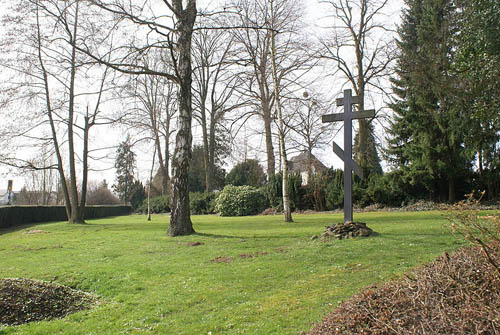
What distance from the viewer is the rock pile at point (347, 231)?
359 inches

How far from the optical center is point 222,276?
6.84 metres

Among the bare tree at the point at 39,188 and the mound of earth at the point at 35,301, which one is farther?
the bare tree at the point at 39,188

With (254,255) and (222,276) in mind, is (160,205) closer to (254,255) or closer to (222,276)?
(254,255)

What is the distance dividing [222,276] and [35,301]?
118 inches

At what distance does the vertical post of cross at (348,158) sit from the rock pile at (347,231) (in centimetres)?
32

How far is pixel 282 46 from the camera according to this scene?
59.5 ft

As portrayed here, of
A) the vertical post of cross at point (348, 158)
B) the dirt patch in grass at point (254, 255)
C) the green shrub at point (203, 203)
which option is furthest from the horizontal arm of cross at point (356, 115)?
the green shrub at point (203, 203)

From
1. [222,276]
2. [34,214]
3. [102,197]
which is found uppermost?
[102,197]

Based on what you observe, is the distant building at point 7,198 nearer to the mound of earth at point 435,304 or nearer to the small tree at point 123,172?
the small tree at point 123,172

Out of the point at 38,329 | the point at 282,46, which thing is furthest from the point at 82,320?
the point at 282,46

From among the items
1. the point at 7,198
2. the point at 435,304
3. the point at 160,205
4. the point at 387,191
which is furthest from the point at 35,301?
the point at 7,198

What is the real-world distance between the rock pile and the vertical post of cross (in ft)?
1.04

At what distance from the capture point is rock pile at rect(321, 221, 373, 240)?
912cm

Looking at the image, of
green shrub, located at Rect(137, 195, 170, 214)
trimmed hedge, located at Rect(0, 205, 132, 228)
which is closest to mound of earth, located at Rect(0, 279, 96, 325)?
trimmed hedge, located at Rect(0, 205, 132, 228)
